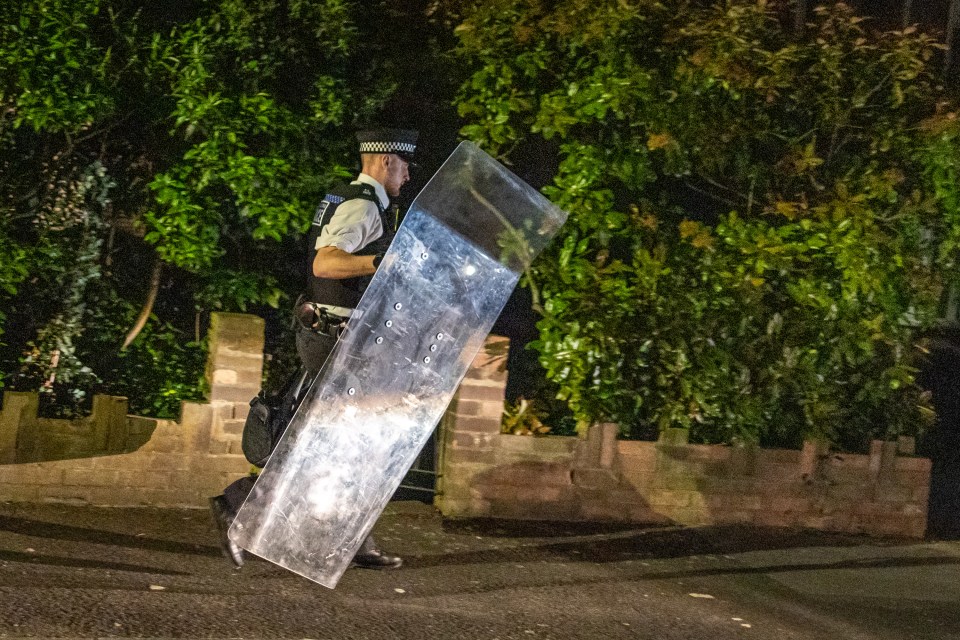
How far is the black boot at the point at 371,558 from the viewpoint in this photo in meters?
5.84

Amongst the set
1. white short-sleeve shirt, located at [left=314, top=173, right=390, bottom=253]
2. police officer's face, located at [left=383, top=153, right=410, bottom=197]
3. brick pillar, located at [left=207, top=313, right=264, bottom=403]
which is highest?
police officer's face, located at [left=383, top=153, right=410, bottom=197]

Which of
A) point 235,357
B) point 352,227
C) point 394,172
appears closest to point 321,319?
point 352,227

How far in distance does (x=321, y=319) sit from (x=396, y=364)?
0.46 metres

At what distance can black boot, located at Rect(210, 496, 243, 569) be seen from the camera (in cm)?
548

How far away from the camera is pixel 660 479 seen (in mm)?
7625

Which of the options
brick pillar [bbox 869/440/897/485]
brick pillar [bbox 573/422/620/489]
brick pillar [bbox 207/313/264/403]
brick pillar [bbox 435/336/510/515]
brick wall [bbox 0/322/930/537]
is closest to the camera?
brick wall [bbox 0/322/930/537]

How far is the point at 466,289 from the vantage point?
17.3 ft

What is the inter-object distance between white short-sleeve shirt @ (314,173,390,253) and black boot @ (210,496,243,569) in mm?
1181

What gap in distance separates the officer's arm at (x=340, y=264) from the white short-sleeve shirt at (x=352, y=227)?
0.08 feet

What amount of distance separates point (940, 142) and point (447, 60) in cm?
295

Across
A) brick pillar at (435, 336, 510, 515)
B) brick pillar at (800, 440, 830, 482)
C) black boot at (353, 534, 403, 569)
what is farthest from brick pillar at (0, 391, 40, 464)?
brick pillar at (800, 440, 830, 482)

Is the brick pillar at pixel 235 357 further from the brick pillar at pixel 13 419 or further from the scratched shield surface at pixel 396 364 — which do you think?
the scratched shield surface at pixel 396 364

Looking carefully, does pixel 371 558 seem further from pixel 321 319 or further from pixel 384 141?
pixel 384 141

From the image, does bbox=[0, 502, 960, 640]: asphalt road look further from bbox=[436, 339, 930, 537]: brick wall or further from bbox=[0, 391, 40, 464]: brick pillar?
bbox=[0, 391, 40, 464]: brick pillar
